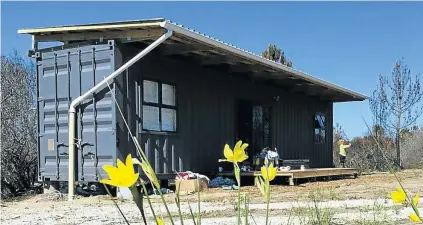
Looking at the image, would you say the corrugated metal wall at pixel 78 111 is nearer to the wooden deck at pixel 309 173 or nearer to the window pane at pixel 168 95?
the window pane at pixel 168 95

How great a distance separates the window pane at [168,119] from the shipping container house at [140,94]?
0.06 feet

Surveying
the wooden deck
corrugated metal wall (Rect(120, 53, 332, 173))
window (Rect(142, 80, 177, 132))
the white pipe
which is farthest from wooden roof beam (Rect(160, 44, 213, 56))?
the wooden deck

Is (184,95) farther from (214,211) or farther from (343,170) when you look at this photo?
(343,170)

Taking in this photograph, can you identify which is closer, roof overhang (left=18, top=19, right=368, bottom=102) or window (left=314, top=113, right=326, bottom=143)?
roof overhang (left=18, top=19, right=368, bottom=102)

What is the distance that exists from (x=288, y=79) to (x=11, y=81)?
7029 millimetres

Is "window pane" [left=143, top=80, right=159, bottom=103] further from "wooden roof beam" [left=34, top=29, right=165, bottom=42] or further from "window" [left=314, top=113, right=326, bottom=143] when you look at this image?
"window" [left=314, top=113, right=326, bottom=143]

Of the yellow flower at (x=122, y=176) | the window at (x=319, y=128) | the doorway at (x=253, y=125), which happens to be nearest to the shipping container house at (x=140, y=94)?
the doorway at (x=253, y=125)

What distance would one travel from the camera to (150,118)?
31.6 feet

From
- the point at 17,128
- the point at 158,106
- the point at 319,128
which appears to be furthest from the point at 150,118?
the point at 319,128

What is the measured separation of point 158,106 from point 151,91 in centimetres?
34

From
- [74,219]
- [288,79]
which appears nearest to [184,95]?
[288,79]

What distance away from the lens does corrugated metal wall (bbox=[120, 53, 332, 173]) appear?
9709 millimetres

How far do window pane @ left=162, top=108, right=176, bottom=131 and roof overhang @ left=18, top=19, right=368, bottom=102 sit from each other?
1.08m

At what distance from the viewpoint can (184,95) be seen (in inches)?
417
